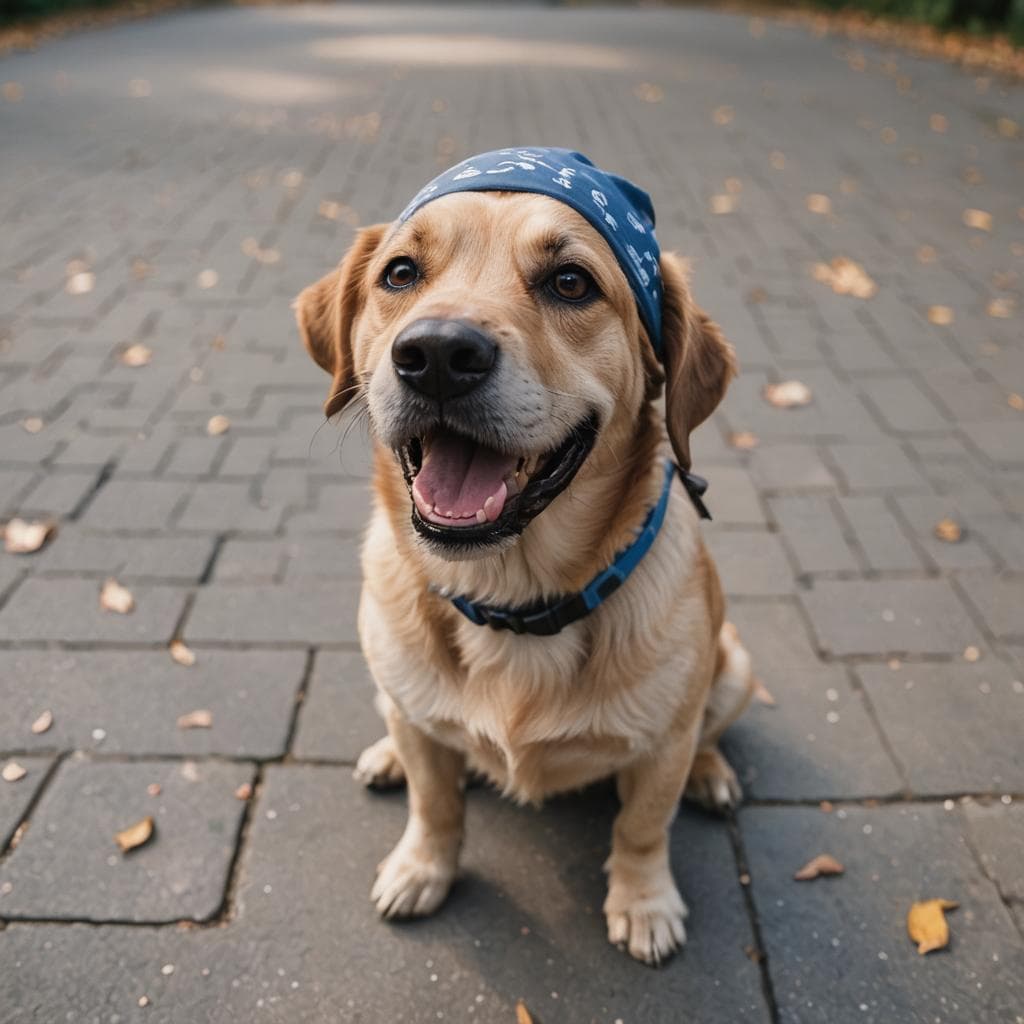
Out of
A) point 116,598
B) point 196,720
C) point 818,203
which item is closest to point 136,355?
point 116,598

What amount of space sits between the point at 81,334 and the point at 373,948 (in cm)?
425

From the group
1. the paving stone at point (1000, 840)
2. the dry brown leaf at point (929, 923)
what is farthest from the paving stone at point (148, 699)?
the paving stone at point (1000, 840)

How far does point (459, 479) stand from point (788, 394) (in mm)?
3172

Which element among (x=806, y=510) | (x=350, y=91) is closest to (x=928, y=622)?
(x=806, y=510)

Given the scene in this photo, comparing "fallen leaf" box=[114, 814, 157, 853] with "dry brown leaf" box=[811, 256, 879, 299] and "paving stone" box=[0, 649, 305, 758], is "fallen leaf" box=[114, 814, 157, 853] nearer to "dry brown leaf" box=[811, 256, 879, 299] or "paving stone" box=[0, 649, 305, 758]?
"paving stone" box=[0, 649, 305, 758]

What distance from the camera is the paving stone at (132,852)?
2201 mm

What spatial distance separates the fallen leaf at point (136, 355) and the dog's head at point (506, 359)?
10.1ft

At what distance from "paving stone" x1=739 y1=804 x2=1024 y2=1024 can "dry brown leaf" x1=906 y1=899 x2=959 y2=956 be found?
0.02 m

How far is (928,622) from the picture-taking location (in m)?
3.08

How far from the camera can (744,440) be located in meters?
4.14

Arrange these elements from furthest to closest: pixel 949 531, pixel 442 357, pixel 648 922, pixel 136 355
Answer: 1. pixel 136 355
2. pixel 949 531
3. pixel 648 922
4. pixel 442 357

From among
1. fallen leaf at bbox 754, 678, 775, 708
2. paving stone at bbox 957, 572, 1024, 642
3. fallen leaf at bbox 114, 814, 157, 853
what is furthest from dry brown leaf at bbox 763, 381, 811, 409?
fallen leaf at bbox 114, 814, 157, 853

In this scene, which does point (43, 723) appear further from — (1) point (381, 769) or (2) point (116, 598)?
(1) point (381, 769)

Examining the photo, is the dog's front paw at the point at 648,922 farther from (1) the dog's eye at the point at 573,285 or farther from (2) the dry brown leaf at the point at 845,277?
(2) the dry brown leaf at the point at 845,277
